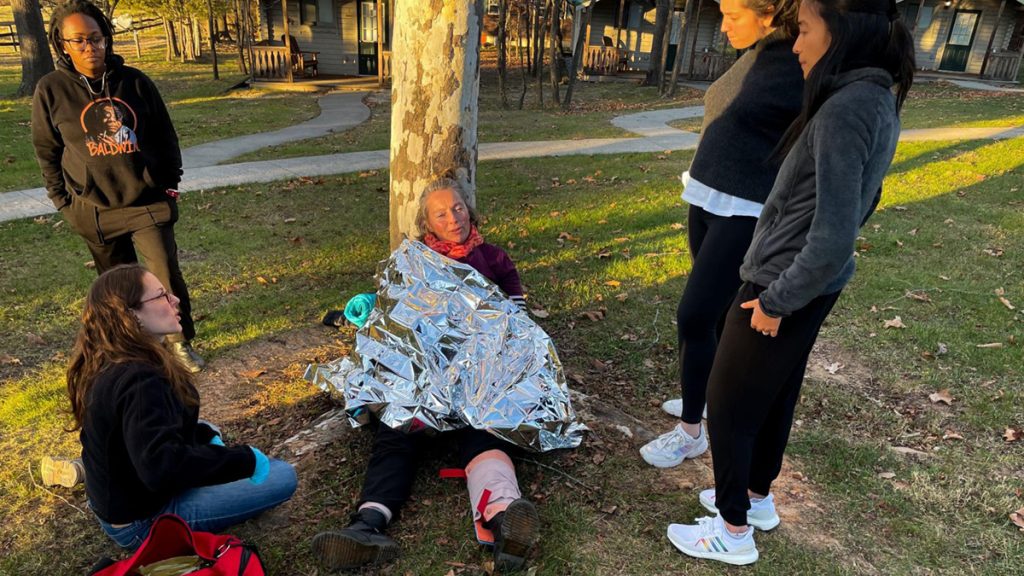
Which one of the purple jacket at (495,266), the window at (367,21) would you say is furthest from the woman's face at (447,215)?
the window at (367,21)

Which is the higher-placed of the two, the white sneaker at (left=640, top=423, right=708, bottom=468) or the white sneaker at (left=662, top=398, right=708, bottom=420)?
the white sneaker at (left=640, top=423, right=708, bottom=468)

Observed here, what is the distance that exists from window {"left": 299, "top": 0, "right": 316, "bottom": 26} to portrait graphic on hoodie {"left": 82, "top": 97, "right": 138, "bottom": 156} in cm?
2340

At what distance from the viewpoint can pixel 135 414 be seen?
2.06 m

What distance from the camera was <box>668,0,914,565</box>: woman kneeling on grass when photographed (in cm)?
176

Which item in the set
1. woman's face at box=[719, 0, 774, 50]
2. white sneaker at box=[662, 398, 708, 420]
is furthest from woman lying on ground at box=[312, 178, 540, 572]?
woman's face at box=[719, 0, 774, 50]

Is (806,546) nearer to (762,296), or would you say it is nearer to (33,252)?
(762,296)

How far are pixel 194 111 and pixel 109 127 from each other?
44.0ft

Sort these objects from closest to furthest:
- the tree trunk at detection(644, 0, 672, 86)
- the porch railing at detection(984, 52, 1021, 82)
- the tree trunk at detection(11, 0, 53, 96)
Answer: the tree trunk at detection(11, 0, 53, 96) < the tree trunk at detection(644, 0, 672, 86) < the porch railing at detection(984, 52, 1021, 82)

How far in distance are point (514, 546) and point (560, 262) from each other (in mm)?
3772

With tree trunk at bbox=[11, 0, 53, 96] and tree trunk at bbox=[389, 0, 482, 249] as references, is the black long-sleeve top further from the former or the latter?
tree trunk at bbox=[11, 0, 53, 96]

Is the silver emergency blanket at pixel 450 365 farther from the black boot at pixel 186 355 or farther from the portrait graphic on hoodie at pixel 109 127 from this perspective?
the portrait graphic on hoodie at pixel 109 127

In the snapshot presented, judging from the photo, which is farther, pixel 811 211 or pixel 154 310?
pixel 154 310

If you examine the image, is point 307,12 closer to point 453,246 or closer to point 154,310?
point 453,246

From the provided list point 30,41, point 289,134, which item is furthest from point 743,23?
point 30,41
